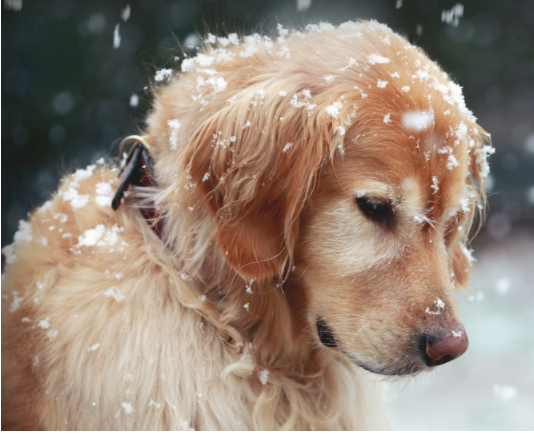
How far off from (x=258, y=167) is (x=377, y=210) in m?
0.35

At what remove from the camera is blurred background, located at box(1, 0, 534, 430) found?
6.48 feet

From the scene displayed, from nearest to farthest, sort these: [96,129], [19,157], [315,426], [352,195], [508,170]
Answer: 1. [352,195]
2. [315,426]
3. [19,157]
4. [96,129]
5. [508,170]

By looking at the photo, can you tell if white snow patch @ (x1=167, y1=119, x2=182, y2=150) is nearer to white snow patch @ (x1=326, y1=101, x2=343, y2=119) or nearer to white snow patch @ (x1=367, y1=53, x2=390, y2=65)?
white snow patch @ (x1=326, y1=101, x2=343, y2=119)

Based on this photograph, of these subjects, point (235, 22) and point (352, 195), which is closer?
point (352, 195)

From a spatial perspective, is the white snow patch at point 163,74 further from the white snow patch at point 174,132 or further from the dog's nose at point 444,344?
the dog's nose at point 444,344

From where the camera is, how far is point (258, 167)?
4.33 ft

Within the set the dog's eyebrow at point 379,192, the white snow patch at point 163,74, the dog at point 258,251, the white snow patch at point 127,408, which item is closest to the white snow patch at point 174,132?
the dog at point 258,251

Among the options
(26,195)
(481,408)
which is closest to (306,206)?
(26,195)

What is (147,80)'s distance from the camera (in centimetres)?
186

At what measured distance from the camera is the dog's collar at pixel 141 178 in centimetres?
159

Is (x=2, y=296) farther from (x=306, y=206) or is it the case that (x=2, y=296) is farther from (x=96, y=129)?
(x=96, y=129)

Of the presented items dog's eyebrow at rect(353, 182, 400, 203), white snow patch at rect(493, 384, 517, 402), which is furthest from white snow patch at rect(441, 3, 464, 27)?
white snow patch at rect(493, 384, 517, 402)

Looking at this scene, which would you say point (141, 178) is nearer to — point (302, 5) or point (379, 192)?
point (379, 192)

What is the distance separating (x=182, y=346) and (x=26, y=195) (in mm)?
1564
